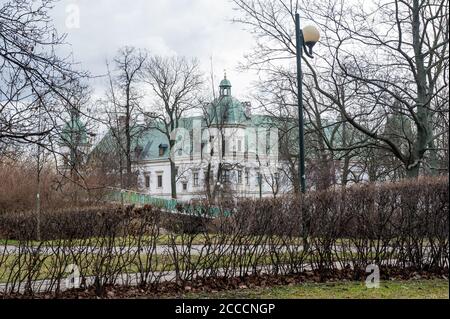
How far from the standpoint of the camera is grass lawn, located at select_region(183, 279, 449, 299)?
311 inches

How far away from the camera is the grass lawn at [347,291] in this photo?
7910mm

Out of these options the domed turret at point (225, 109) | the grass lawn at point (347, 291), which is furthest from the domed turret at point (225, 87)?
the grass lawn at point (347, 291)

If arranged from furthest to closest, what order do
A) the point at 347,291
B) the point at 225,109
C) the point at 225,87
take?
the point at 225,87, the point at 225,109, the point at 347,291

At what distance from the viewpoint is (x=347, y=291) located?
27.8 ft

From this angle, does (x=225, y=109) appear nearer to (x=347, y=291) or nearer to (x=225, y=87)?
(x=225, y=87)

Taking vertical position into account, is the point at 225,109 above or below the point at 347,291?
above

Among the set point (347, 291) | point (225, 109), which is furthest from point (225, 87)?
point (347, 291)

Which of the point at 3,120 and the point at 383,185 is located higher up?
the point at 3,120

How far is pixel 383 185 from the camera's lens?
1021 centimetres

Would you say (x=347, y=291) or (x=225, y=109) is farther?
(x=225, y=109)

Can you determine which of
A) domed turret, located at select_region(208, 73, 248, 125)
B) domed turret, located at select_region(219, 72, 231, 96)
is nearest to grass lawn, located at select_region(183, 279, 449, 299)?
domed turret, located at select_region(208, 73, 248, 125)
